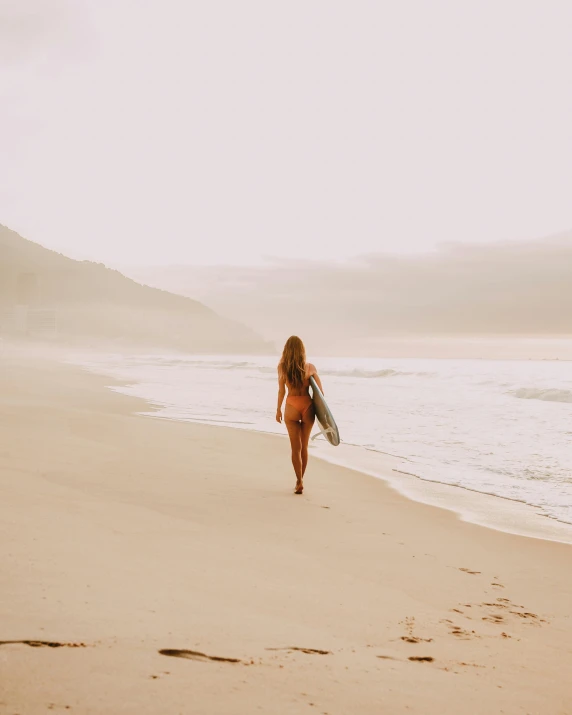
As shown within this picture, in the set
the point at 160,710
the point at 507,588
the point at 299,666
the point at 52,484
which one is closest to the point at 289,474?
the point at 52,484

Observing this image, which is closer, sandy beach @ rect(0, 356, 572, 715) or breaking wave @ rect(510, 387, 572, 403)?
sandy beach @ rect(0, 356, 572, 715)

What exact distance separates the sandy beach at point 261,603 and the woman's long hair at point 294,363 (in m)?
1.45

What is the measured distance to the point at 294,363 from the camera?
24.9 ft

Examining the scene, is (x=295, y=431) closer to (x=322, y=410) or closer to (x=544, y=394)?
(x=322, y=410)

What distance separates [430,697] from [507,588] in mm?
2187

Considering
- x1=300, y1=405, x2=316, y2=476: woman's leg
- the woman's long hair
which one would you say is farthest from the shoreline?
the woman's long hair

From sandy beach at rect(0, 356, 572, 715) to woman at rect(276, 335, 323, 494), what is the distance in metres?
0.64

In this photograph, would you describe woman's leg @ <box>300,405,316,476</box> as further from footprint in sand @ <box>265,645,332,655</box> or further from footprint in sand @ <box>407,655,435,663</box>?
footprint in sand @ <box>265,645,332,655</box>

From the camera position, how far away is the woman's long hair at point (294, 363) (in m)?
7.59

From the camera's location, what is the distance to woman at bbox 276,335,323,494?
760 centimetres

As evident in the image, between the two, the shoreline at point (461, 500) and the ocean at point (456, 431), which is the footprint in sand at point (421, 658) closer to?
the shoreline at point (461, 500)

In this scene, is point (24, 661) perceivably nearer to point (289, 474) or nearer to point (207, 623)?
point (207, 623)

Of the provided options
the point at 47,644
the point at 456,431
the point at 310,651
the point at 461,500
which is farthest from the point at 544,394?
the point at 47,644

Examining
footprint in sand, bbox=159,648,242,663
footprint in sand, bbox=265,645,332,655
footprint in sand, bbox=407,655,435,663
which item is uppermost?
footprint in sand, bbox=159,648,242,663
